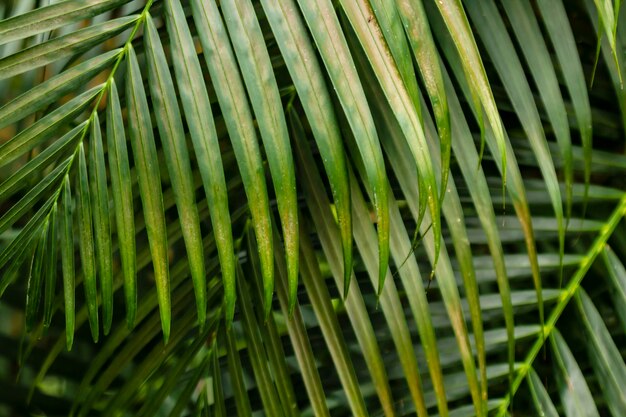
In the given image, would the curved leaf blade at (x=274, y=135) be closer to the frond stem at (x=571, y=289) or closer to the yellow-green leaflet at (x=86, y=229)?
the yellow-green leaflet at (x=86, y=229)

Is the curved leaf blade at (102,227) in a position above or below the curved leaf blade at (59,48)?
below

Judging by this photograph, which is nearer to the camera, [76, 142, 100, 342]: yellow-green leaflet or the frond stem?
[76, 142, 100, 342]: yellow-green leaflet

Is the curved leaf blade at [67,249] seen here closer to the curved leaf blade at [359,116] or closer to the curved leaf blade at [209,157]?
the curved leaf blade at [209,157]

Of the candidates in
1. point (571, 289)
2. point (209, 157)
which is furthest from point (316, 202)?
point (571, 289)

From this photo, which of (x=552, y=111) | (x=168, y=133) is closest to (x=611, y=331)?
(x=552, y=111)

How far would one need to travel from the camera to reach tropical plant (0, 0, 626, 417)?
541mm

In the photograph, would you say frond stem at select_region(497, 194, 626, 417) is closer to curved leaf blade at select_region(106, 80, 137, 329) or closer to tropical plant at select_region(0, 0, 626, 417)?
tropical plant at select_region(0, 0, 626, 417)

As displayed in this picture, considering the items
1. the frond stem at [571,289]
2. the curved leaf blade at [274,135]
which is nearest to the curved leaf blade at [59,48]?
the curved leaf blade at [274,135]

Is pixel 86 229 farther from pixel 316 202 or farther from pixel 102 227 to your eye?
pixel 316 202

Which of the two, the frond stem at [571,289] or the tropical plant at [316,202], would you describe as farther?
the frond stem at [571,289]

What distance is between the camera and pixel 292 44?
55 centimetres

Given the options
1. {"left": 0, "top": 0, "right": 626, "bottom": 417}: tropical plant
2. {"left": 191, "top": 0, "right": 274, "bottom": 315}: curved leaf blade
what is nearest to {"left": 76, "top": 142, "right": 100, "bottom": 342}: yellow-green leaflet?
{"left": 0, "top": 0, "right": 626, "bottom": 417}: tropical plant

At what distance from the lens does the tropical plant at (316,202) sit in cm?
54

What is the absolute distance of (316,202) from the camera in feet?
2.31
